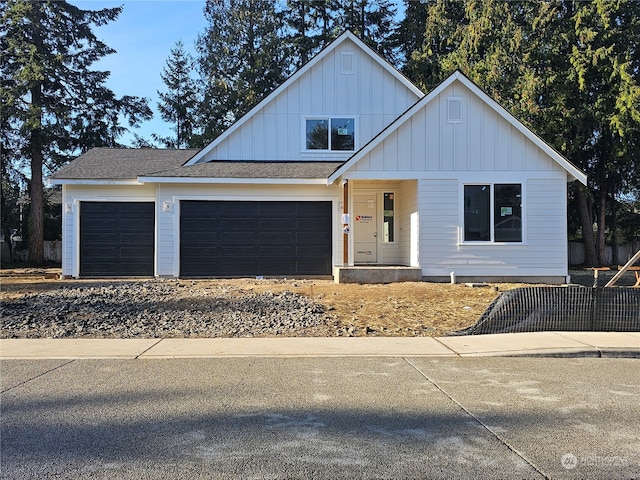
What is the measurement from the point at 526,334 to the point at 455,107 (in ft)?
25.7

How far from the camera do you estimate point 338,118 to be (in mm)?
18094

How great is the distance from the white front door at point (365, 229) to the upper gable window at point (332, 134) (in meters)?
2.05

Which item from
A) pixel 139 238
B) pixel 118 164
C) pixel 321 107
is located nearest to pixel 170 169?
pixel 139 238

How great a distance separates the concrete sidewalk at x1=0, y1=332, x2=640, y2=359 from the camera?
769cm

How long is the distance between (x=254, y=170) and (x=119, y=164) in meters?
5.06

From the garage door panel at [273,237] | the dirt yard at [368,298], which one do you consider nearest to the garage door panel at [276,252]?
the garage door panel at [273,237]

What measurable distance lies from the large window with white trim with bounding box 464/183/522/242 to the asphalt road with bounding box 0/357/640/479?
7.94m

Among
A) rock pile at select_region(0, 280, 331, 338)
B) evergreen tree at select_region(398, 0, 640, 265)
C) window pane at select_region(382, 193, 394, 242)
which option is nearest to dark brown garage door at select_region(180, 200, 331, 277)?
window pane at select_region(382, 193, 394, 242)

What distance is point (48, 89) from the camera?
91.6ft

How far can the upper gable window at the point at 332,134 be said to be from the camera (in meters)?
18.1

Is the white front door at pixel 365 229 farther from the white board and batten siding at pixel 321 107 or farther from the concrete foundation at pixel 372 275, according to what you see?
the concrete foundation at pixel 372 275

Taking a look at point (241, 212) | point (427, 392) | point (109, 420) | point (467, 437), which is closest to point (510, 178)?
point (241, 212)

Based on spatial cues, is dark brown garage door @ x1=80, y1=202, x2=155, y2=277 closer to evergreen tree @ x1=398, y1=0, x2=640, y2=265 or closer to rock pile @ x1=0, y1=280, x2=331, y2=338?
rock pile @ x1=0, y1=280, x2=331, y2=338

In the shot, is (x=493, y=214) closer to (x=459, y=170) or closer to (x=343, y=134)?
(x=459, y=170)
